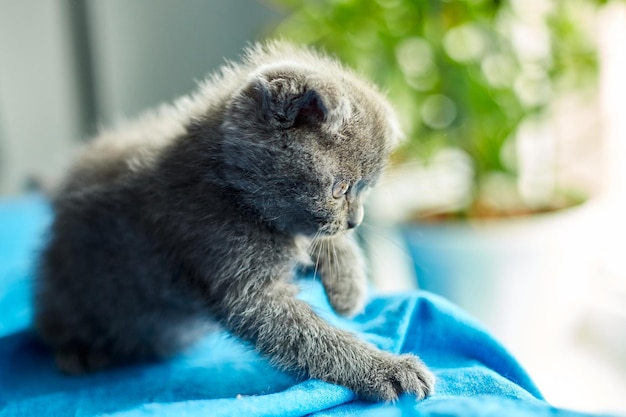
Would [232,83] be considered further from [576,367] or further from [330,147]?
[576,367]

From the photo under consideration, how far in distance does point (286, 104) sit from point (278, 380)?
0.39 metres

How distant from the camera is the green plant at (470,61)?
138 cm

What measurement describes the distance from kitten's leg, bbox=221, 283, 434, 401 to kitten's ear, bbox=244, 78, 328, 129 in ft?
0.76

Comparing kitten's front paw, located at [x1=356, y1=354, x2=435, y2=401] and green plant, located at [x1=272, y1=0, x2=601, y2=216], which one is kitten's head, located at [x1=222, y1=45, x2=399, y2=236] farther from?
green plant, located at [x1=272, y1=0, x2=601, y2=216]

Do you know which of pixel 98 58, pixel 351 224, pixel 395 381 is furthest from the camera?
pixel 98 58

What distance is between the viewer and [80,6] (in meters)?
2.29

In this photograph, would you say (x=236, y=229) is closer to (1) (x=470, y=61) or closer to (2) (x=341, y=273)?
(2) (x=341, y=273)

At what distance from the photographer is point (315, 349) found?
795 mm

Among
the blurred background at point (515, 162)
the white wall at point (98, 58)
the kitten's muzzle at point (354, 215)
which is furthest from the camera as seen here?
the white wall at point (98, 58)

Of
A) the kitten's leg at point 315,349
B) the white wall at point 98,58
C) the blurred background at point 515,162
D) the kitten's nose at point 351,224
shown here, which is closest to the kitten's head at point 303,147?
the kitten's nose at point 351,224

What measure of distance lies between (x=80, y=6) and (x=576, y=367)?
2.07m

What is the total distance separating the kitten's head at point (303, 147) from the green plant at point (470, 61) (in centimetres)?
52

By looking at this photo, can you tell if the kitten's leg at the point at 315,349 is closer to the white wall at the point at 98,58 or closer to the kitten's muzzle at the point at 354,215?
the kitten's muzzle at the point at 354,215

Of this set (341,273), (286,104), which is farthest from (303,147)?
(341,273)
